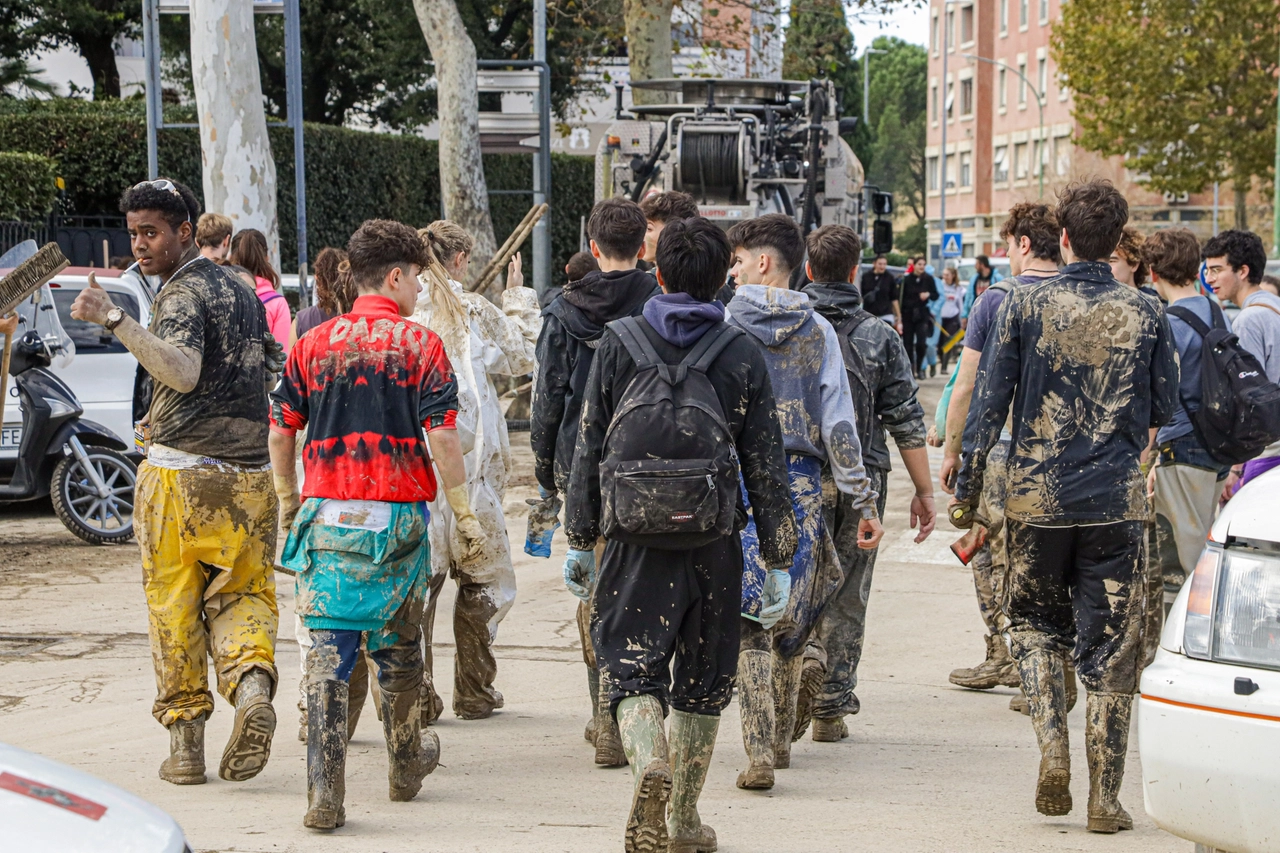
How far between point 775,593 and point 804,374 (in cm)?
94

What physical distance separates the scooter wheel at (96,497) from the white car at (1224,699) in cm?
790

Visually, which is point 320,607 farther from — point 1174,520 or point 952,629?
point 952,629

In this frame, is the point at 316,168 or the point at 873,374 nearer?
the point at 873,374

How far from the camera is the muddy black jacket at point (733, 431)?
4551mm

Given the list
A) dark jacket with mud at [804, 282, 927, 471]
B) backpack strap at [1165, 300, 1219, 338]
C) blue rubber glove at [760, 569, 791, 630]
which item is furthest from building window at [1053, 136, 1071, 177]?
blue rubber glove at [760, 569, 791, 630]

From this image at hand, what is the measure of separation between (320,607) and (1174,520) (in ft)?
11.2

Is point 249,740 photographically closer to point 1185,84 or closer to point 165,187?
point 165,187

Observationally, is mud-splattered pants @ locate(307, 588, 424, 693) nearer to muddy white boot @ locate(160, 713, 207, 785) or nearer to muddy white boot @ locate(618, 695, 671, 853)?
muddy white boot @ locate(160, 713, 207, 785)

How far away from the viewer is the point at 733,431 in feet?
15.1

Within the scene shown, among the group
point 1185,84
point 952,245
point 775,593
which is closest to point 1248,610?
point 775,593

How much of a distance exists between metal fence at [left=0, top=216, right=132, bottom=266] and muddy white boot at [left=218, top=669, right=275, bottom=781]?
14254 mm

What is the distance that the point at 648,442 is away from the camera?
441cm

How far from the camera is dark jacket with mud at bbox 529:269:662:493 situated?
18.4 ft

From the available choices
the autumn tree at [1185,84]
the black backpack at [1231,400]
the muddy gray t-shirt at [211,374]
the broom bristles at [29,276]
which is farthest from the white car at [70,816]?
the autumn tree at [1185,84]
